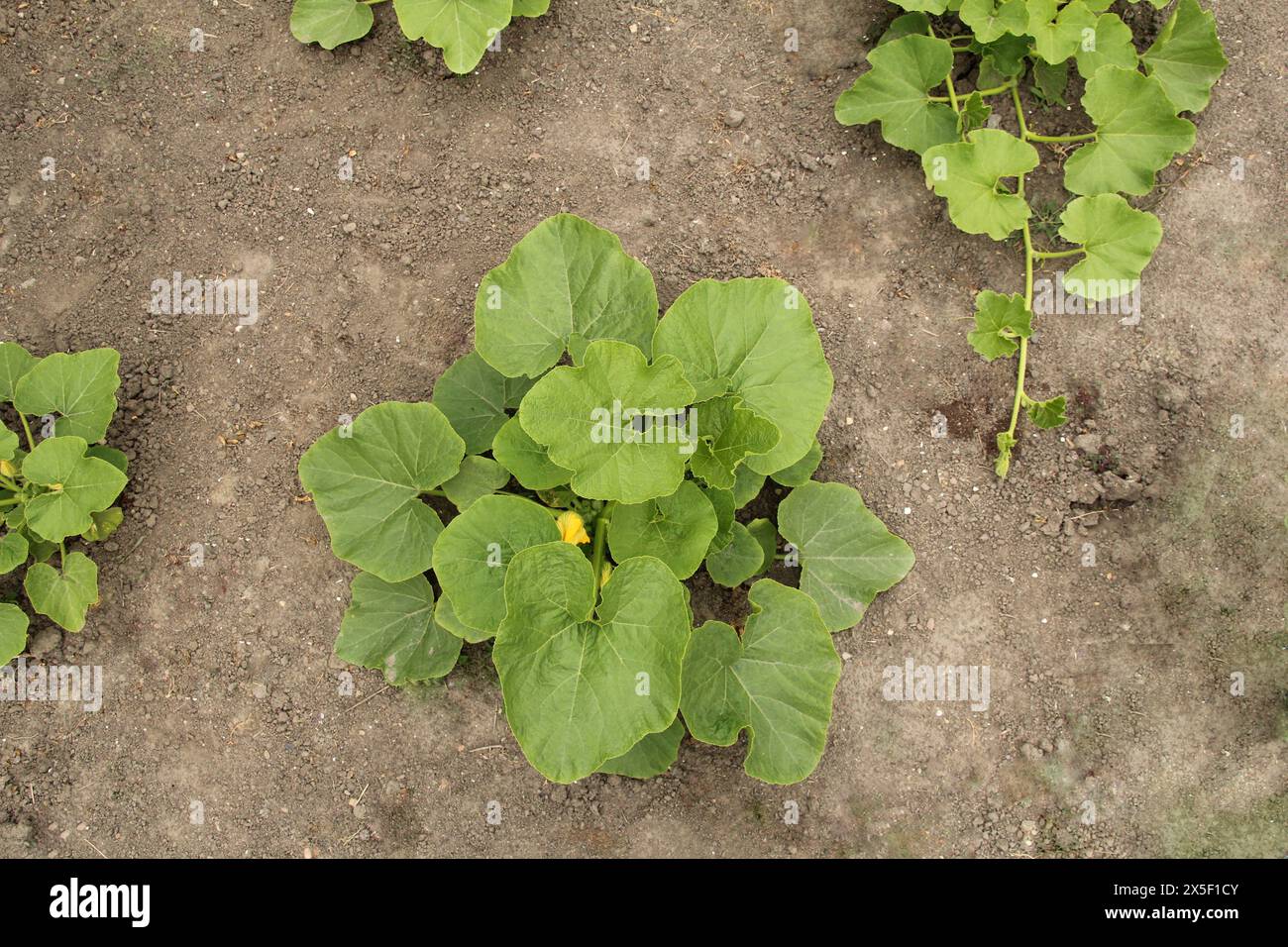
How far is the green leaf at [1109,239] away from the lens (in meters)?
4.30

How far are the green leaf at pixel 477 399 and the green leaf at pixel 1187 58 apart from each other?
10.9 ft

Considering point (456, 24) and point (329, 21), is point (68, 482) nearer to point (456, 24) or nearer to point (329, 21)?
point (329, 21)

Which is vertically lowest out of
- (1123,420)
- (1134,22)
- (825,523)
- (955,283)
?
(825,523)

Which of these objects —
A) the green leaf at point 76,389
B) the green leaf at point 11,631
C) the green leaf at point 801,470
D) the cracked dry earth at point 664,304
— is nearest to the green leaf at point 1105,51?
the cracked dry earth at point 664,304

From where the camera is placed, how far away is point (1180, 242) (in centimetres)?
471

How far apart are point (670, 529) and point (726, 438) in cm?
46

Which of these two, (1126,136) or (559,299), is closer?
(559,299)

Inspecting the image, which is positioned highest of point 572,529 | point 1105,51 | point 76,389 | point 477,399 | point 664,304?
point 1105,51

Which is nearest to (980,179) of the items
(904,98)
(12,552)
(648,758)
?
(904,98)

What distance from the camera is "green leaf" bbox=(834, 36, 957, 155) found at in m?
4.45

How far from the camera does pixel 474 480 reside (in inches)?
162

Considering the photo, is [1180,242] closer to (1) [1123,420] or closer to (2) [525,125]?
(1) [1123,420]

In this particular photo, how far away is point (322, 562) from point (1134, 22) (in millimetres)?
4752

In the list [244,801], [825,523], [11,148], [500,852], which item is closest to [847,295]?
[825,523]
